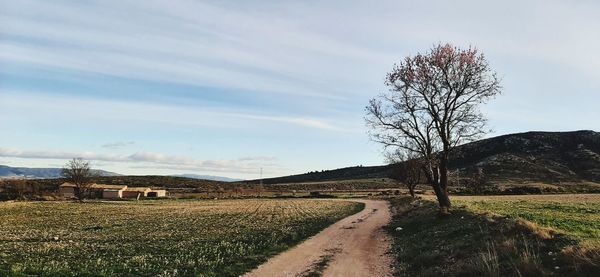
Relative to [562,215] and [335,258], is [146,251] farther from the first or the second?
[562,215]

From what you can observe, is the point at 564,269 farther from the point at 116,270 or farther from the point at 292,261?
the point at 116,270

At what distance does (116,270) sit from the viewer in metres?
19.1

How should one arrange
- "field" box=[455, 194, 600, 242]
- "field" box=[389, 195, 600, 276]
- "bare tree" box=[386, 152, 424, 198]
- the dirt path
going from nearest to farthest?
"field" box=[389, 195, 600, 276] < the dirt path < "field" box=[455, 194, 600, 242] < "bare tree" box=[386, 152, 424, 198]

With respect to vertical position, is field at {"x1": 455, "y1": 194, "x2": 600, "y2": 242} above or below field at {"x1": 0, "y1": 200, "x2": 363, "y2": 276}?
above

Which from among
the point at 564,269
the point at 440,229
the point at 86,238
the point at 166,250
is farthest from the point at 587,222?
the point at 86,238

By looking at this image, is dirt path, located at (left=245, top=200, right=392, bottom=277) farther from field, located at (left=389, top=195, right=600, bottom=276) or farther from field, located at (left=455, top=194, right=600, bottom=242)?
field, located at (left=455, top=194, right=600, bottom=242)

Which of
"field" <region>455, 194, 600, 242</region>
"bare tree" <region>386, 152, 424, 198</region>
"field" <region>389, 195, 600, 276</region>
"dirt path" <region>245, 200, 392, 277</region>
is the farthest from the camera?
"bare tree" <region>386, 152, 424, 198</region>

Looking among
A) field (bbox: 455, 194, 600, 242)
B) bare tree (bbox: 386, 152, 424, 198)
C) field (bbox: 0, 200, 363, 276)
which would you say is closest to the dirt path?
field (bbox: 0, 200, 363, 276)

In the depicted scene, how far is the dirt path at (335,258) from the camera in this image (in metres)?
19.7

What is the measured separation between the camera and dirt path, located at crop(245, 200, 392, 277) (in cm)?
1972

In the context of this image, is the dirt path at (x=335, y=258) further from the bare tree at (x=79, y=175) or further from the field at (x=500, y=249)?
the bare tree at (x=79, y=175)

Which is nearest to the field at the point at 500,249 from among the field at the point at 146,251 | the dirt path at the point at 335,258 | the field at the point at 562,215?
the field at the point at 562,215

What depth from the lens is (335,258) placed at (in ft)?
75.8

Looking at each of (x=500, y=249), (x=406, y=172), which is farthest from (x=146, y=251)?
(x=406, y=172)
